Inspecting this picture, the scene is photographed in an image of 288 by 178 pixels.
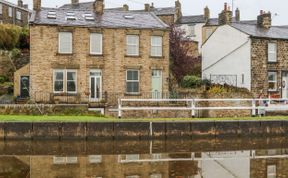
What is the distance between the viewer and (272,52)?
4525cm

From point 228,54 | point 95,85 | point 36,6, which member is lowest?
point 95,85

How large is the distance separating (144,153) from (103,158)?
2498 millimetres

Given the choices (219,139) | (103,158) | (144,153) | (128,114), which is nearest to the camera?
(103,158)

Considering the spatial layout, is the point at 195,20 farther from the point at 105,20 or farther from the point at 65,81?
the point at 65,81

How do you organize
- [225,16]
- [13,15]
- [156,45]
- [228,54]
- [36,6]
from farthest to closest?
[13,15]
[225,16]
[228,54]
[156,45]
[36,6]

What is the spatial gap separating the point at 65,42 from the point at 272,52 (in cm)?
1717

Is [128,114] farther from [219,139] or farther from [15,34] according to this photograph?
[15,34]

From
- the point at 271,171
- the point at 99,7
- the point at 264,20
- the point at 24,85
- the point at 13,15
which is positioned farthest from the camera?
the point at 13,15

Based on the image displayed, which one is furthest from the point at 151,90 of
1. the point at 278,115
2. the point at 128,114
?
the point at 278,115

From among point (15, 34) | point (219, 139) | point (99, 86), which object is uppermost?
point (15, 34)

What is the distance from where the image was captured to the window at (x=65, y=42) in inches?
1604

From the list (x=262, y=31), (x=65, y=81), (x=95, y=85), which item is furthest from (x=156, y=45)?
(x=262, y=31)

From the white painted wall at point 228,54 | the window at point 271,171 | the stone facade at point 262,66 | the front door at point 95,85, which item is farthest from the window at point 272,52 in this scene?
the window at point 271,171

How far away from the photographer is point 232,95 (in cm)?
3766
